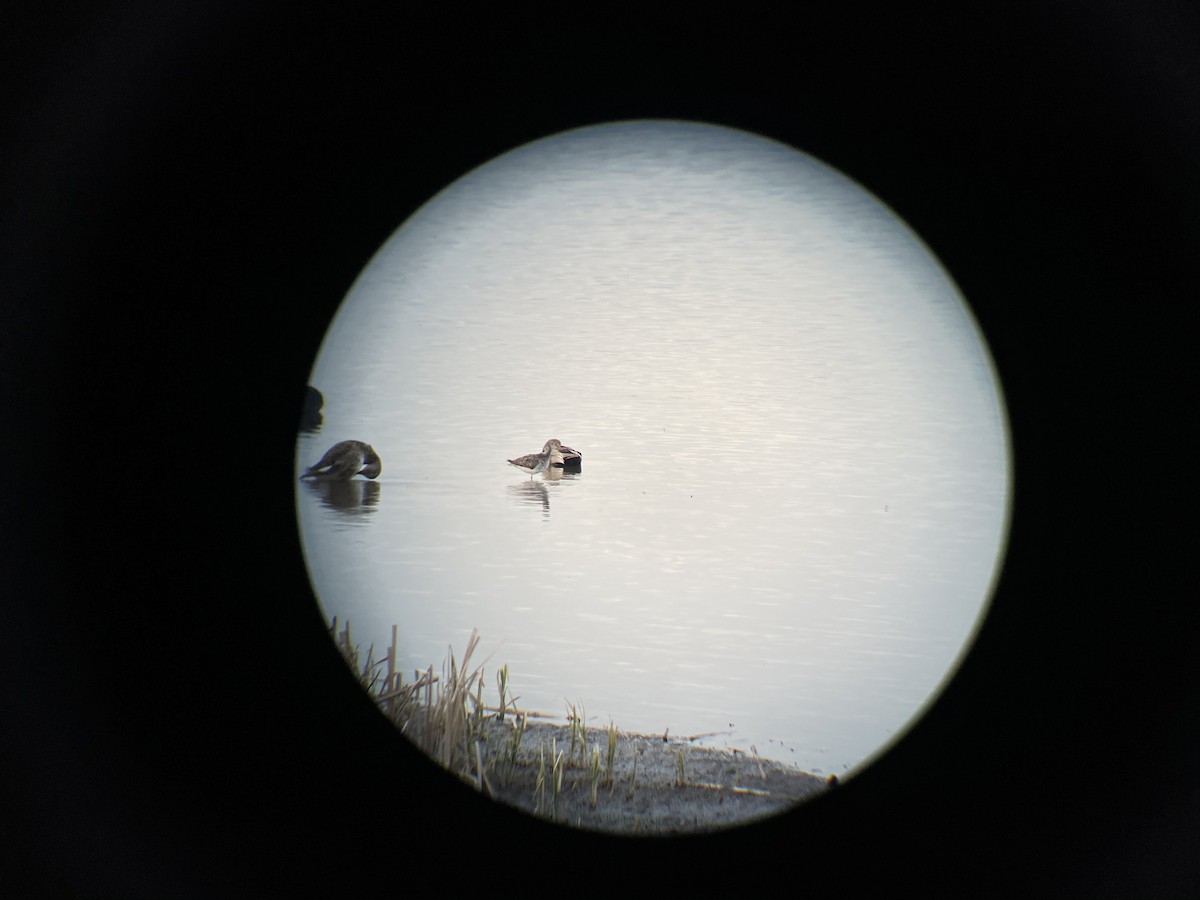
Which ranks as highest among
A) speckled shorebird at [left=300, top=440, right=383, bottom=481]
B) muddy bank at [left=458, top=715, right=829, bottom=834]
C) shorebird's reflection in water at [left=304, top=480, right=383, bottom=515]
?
speckled shorebird at [left=300, top=440, right=383, bottom=481]

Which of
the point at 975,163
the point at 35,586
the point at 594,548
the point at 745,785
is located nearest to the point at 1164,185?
the point at 975,163

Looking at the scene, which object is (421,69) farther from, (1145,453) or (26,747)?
(1145,453)

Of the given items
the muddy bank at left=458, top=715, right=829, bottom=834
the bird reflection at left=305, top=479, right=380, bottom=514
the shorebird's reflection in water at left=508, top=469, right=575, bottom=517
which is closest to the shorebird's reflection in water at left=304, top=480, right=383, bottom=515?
the bird reflection at left=305, top=479, right=380, bottom=514

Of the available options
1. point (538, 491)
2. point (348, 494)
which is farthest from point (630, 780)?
point (348, 494)

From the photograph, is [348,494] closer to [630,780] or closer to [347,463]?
[347,463]

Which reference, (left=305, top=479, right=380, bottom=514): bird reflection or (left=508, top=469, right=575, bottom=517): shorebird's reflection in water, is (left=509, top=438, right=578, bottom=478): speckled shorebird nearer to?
(left=508, top=469, right=575, bottom=517): shorebird's reflection in water

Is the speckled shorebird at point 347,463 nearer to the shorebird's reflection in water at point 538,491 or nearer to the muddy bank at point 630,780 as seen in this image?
the shorebird's reflection in water at point 538,491
